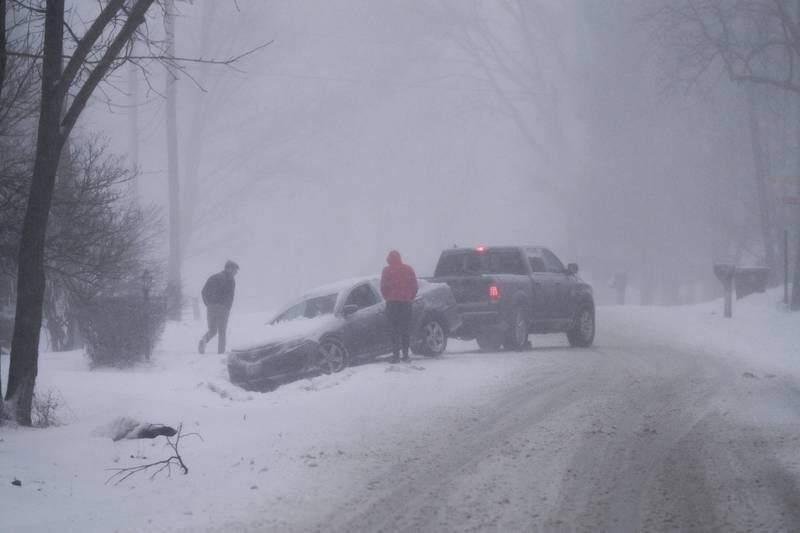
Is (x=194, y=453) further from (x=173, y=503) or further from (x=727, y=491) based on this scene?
(x=727, y=491)

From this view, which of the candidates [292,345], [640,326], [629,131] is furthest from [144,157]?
[292,345]

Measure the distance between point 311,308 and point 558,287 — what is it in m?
5.45

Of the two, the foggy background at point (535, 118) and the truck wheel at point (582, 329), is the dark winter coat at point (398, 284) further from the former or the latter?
the foggy background at point (535, 118)

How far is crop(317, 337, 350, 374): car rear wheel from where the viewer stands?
49.4 ft

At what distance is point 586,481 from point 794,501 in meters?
1.51

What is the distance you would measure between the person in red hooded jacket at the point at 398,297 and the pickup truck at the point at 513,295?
2.77 m

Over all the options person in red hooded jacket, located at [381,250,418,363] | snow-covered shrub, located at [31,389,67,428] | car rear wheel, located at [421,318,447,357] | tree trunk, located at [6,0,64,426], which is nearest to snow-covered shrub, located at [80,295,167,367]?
person in red hooded jacket, located at [381,250,418,363]

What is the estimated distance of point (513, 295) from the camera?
59.8 ft

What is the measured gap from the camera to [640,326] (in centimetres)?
2572

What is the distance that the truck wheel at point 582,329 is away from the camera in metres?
19.7

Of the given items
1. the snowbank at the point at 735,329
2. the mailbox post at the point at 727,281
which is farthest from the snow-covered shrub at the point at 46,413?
the mailbox post at the point at 727,281

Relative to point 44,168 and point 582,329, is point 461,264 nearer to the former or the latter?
point 582,329

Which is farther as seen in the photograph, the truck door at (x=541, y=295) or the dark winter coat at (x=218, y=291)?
the dark winter coat at (x=218, y=291)

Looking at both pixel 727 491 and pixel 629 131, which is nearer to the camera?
pixel 727 491
